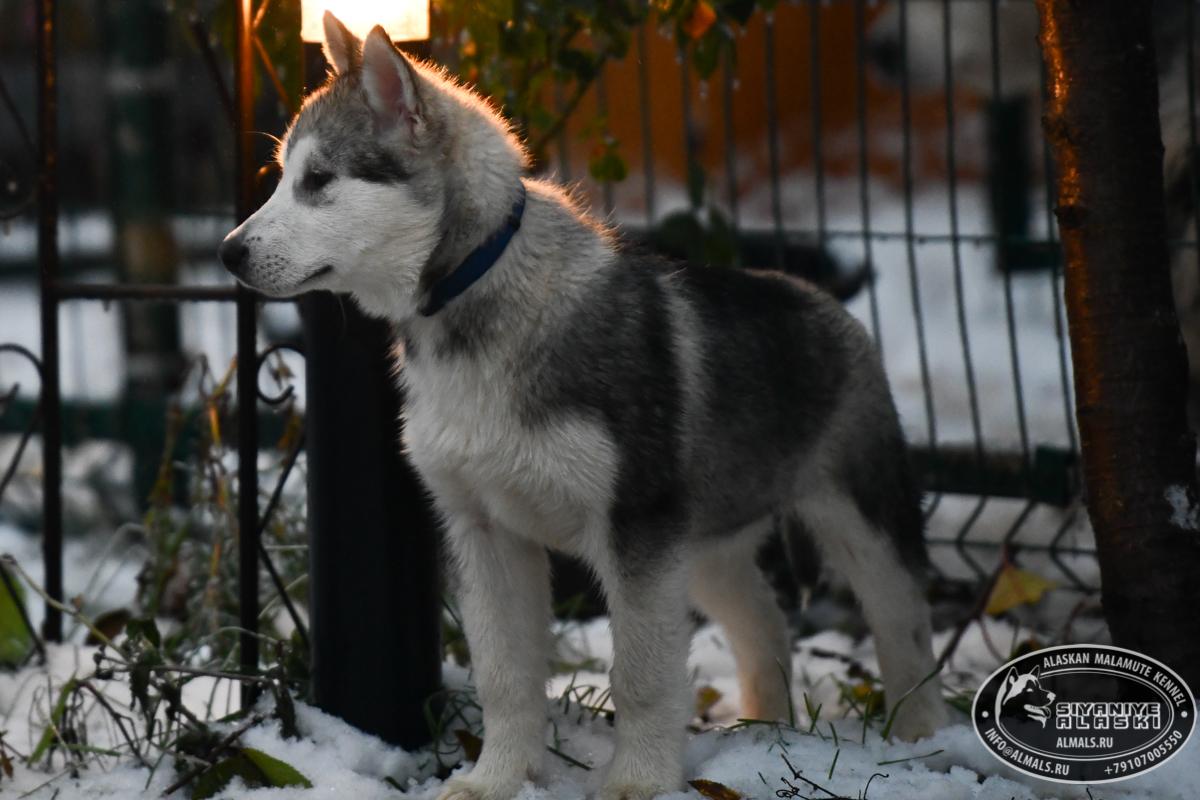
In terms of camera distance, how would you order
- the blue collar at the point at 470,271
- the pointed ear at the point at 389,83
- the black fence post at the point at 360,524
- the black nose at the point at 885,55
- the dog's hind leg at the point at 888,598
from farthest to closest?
1. the black nose at the point at 885,55
2. the dog's hind leg at the point at 888,598
3. the black fence post at the point at 360,524
4. the blue collar at the point at 470,271
5. the pointed ear at the point at 389,83

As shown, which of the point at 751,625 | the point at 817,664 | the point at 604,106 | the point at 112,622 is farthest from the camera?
the point at 604,106

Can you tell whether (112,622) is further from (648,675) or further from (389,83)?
(389,83)

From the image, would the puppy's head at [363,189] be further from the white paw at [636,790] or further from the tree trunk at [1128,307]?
the tree trunk at [1128,307]

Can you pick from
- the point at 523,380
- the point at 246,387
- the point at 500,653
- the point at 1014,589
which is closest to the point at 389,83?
the point at 523,380

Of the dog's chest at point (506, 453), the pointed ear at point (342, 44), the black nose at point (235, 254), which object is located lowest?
the dog's chest at point (506, 453)

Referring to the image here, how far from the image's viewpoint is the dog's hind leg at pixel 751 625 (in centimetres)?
376

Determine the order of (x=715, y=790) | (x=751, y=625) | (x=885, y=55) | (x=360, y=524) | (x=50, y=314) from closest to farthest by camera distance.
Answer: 1. (x=715, y=790)
2. (x=360, y=524)
3. (x=751, y=625)
4. (x=50, y=314)
5. (x=885, y=55)

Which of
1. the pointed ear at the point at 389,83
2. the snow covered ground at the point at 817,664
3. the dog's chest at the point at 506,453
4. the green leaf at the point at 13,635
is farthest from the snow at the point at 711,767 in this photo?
the pointed ear at the point at 389,83

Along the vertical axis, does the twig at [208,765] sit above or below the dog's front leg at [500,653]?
below

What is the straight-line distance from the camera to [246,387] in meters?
3.48

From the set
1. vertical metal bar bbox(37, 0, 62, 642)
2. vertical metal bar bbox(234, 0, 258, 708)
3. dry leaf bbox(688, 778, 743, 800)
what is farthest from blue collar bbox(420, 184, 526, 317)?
vertical metal bar bbox(37, 0, 62, 642)

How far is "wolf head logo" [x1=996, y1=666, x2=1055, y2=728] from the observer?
3139mm

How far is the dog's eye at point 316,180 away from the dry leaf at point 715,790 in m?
1.37

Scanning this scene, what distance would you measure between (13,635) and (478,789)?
172 centimetres
